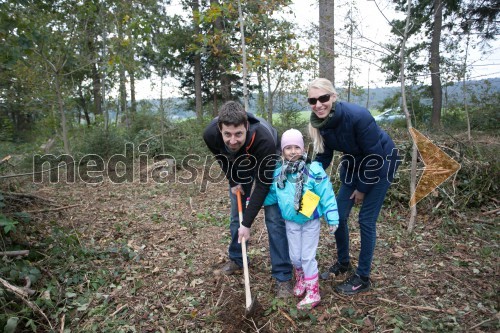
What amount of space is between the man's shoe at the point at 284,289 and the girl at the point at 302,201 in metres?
0.16

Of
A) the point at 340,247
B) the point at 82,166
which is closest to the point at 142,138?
the point at 82,166

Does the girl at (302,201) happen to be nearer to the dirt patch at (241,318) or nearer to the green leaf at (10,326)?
the dirt patch at (241,318)

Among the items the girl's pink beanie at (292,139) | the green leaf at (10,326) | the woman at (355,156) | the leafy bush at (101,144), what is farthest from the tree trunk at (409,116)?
the leafy bush at (101,144)

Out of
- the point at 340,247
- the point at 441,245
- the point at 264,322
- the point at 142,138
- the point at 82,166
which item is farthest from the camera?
the point at 142,138

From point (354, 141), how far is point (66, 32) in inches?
301

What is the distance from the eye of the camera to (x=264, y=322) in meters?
2.57

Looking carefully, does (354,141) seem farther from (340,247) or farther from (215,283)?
(215,283)

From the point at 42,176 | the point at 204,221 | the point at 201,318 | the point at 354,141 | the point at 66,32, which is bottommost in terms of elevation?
the point at 201,318

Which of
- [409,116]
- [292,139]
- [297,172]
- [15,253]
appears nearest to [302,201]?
[297,172]

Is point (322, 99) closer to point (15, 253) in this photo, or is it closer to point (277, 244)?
point (277, 244)

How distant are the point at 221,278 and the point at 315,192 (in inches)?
56.8

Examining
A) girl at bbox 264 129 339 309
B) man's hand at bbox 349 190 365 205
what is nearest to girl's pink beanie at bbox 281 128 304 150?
girl at bbox 264 129 339 309

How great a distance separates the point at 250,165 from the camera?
9.14ft

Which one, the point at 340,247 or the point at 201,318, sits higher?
the point at 340,247
